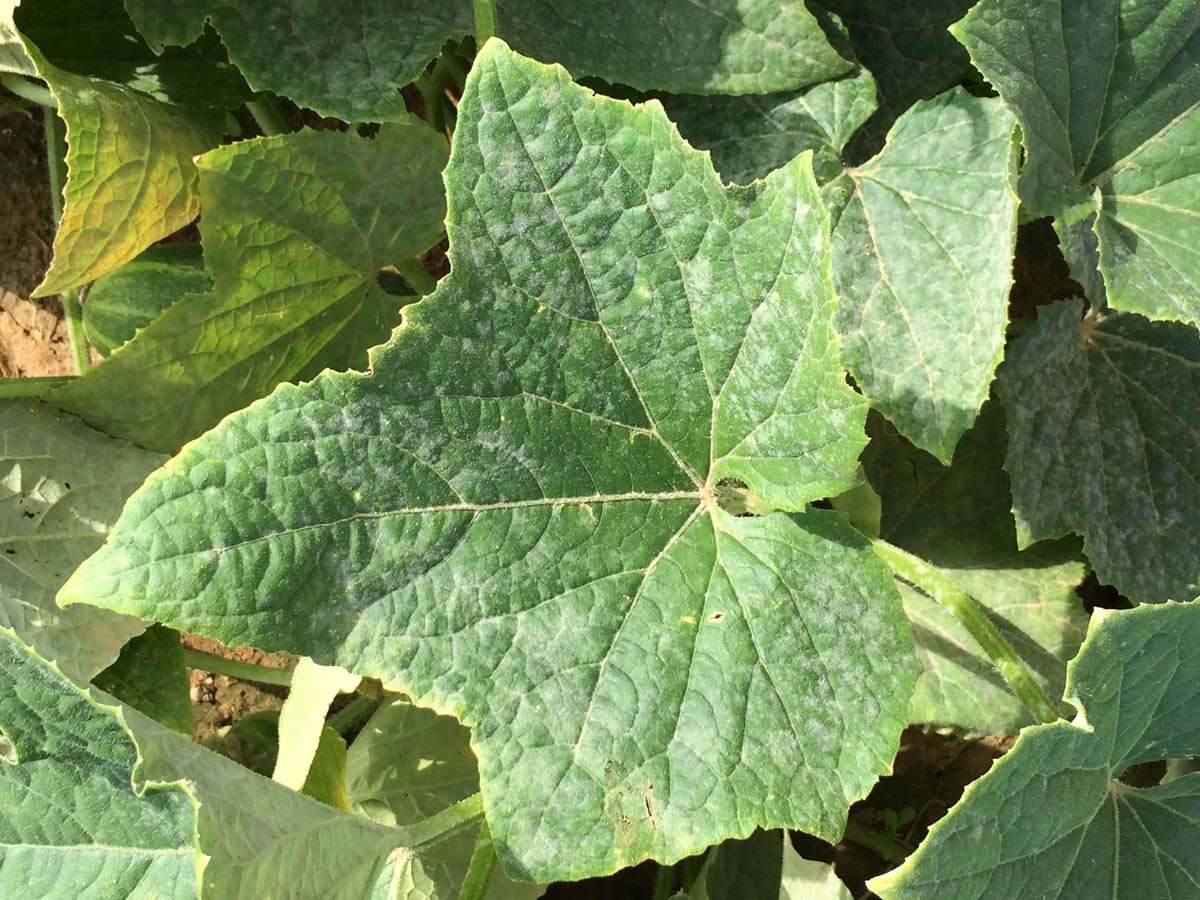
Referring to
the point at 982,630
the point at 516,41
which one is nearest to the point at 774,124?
the point at 516,41

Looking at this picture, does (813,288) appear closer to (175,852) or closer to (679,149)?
(679,149)

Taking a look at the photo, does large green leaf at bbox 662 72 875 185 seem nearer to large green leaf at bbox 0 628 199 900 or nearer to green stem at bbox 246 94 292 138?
green stem at bbox 246 94 292 138

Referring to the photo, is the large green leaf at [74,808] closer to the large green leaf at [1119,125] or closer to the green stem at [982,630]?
the green stem at [982,630]

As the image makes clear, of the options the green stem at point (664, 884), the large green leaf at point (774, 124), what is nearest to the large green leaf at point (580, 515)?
the large green leaf at point (774, 124)

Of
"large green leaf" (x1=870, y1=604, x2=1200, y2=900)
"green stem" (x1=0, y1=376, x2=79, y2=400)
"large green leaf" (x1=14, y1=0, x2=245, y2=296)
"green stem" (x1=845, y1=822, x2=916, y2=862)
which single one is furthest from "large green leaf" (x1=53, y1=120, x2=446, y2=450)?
"green stem" (x1=845, y1=822, x2=916, y2=862)

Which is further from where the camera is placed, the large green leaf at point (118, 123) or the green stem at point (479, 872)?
the large green leaf at point (118, 123)

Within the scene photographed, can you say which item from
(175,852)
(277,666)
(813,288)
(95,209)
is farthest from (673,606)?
(277,666)
